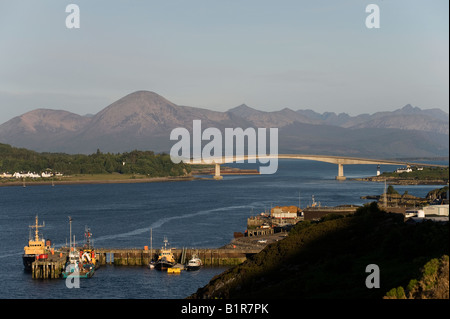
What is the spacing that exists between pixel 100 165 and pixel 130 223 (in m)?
105

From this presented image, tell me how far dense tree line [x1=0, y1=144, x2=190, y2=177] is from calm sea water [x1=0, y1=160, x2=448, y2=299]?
41.6 m

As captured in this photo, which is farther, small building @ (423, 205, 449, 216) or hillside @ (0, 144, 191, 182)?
hillside @ (0, 144, 191, 182)

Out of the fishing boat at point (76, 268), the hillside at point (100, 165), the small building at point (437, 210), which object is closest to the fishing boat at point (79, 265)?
the fishing boat at point (76, 268)

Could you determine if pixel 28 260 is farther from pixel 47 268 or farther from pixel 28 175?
pixel 28 175

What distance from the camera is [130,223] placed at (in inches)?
2825

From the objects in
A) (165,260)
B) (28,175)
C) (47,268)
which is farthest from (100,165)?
(47,268)

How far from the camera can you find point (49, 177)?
543 feet

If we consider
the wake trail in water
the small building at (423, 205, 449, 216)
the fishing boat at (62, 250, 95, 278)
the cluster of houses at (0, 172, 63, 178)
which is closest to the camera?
the small building at (423, 205, 449, 216)

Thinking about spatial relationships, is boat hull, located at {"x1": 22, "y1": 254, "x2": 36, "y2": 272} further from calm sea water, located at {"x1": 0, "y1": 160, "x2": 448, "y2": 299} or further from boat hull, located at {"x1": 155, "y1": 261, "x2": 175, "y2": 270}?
boat hull, located at {"x1": 155, "y1": 261, "x2": 175, "y2": 270}

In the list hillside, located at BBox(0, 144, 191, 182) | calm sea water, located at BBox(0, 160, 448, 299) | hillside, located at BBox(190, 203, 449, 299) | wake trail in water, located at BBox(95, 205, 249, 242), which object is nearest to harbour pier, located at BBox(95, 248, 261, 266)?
calm sea water, located at BBox(0, 160, 448, 299)

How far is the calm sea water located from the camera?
42.1 meters

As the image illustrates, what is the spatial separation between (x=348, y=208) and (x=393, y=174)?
97613 millimetres
